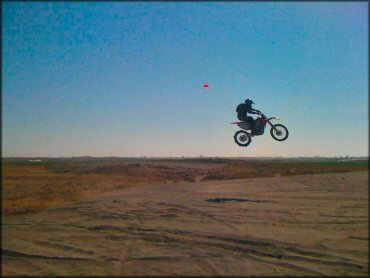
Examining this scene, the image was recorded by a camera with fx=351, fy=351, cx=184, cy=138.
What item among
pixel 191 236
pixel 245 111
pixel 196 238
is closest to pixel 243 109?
pixel 245 111

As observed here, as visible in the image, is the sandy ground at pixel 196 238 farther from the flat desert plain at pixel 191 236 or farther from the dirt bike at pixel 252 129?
the dirt bike at pixel 252 129

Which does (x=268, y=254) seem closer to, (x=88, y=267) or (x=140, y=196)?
(x=88, y=267)

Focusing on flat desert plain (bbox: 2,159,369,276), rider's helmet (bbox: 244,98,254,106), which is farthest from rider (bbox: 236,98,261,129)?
flat desert plain (bbox: 2,159,369,276)

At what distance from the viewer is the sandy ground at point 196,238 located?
1263 centimetres

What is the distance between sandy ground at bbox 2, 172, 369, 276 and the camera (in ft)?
Answer: 41.4

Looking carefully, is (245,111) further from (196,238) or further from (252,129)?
(196,238)

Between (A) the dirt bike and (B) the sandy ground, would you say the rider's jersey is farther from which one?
(B) the sandy ground

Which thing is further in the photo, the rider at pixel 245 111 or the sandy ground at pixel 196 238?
the sandy ground at pixel 196 238

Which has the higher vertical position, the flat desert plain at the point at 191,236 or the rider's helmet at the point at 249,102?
the rider's helmet at the point at 249,102

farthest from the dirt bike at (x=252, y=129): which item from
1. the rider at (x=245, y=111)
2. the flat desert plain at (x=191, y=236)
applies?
the flat desert plain at (x=191, y=236)

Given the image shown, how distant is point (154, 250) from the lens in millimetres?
14695

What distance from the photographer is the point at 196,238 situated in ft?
53.4

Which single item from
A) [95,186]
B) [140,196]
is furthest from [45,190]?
[140,196]

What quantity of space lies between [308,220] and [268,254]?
5.92m
